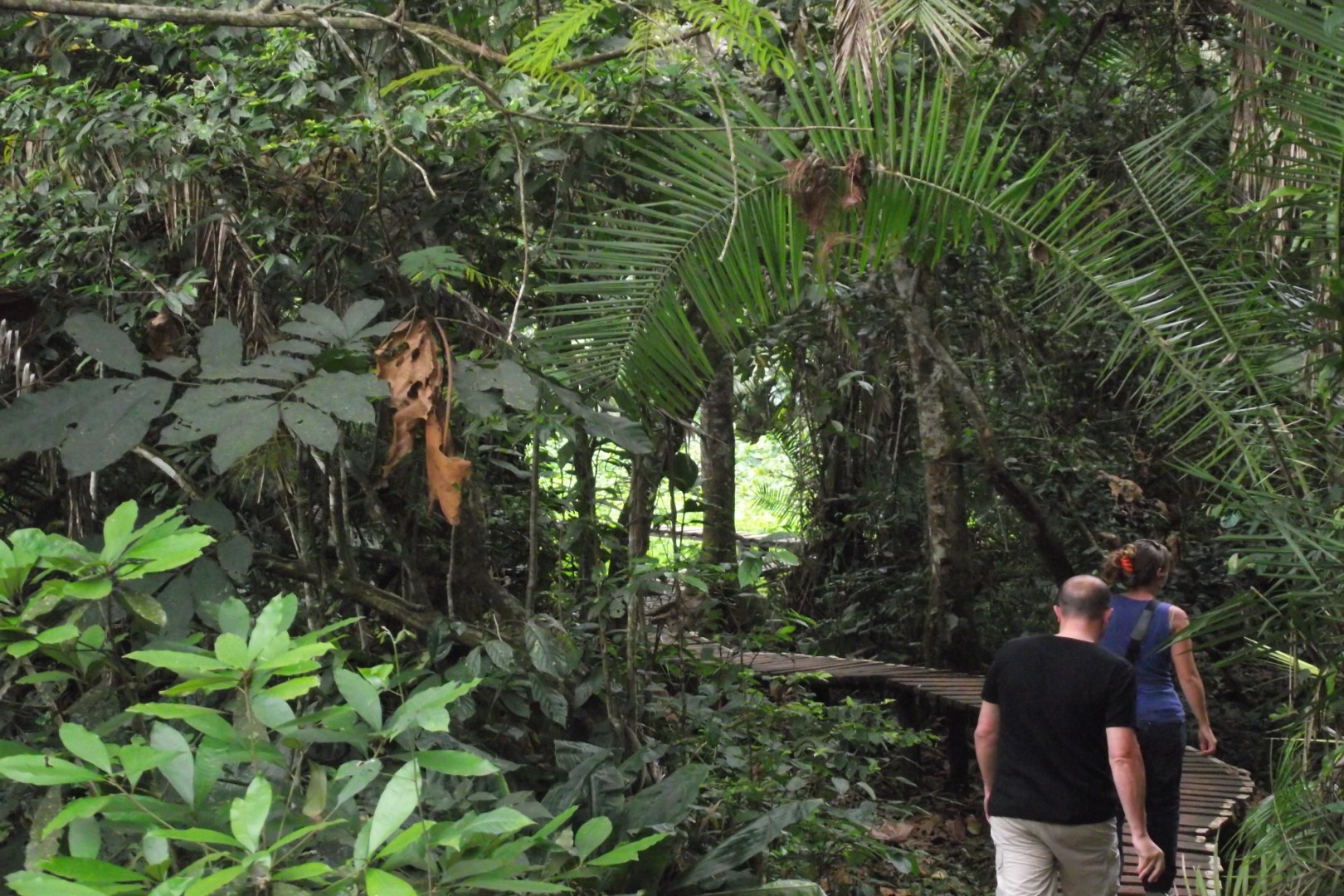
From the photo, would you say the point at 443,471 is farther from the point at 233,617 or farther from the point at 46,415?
the point at 46,415

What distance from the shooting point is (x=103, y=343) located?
2320 millimetres

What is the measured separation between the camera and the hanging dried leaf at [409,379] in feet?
8.17

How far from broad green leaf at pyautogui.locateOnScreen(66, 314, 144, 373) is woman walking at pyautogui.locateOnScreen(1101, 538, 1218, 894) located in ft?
10.3

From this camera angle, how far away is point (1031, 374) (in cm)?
744

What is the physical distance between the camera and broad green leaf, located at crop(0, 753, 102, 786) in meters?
1.46

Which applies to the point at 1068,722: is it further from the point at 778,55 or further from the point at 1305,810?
the point at 778,55

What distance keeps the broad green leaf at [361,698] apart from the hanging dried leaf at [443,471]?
694 millimetres

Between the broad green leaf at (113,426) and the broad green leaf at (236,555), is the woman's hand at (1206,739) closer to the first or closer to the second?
the broad green leaf at (236,555)

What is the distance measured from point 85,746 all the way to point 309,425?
0.80 m

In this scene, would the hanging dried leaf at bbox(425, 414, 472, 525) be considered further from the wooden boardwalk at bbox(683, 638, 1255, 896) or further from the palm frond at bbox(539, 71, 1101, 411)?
the wooden boardwalk at bbox(683, 638, 1255, 896)

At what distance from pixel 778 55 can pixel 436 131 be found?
0.96 meters

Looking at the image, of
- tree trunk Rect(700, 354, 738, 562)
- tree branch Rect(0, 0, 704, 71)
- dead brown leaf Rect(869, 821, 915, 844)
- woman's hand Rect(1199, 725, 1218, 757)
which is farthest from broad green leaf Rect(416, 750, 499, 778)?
tree trunk Rect(700, 354, 738, 562)

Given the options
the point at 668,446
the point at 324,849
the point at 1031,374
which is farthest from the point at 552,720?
the point at 1031,374

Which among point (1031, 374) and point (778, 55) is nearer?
point (778, 55)
